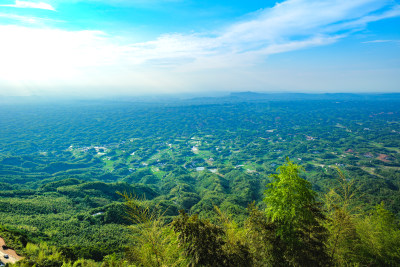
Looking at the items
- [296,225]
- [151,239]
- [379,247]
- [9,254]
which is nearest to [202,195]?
[9,254]

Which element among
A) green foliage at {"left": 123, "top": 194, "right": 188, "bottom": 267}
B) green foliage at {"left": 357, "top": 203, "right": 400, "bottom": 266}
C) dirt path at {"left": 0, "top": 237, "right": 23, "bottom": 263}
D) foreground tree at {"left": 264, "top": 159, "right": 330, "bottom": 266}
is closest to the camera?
green foliage at {"left": 123, "top": 194, "right": 188, "bottom": 267}

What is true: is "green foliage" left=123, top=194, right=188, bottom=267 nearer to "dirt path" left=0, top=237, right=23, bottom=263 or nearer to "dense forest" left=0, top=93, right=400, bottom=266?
"dense forest" left=0, top=93, right=400, bottom=266

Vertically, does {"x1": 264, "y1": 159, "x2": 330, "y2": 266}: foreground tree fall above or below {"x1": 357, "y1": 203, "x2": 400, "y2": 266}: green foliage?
above

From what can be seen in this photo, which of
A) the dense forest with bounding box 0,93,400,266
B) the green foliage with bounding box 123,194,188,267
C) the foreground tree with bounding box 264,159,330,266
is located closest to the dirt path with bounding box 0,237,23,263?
the dense forest with bounding box 0,93,400,266

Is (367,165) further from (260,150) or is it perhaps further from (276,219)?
(276,219)

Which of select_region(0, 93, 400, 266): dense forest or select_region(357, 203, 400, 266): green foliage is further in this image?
select_region(357, 203, 400, 266): green foliage

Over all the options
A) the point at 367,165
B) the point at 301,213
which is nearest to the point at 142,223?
the point at 301,213

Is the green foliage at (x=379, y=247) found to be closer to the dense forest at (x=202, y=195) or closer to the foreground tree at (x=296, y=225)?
the dense forest at (x=202, y=195)

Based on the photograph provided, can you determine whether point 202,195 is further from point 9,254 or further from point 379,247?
point 379,247
